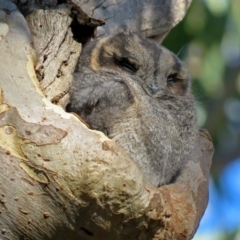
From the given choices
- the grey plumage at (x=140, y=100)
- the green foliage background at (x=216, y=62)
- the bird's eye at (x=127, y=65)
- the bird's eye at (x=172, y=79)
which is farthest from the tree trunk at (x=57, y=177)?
the green foliage background at (x=216, y=62)

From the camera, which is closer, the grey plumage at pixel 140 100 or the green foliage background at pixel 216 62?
the grey plumage at pixel 140 100

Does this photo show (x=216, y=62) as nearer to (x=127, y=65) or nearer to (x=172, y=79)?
(x=172, y=79)

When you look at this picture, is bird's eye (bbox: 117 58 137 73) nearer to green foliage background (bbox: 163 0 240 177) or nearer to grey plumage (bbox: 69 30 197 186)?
grey plumage (bbox: 69 30 197 186)

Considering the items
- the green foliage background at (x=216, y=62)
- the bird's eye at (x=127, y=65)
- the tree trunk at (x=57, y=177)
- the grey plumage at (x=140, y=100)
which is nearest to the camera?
the tree trunk at (x=57, y=177)

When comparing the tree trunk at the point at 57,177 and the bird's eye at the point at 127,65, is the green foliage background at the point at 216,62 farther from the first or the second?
the tree trunk at the point at 57,177

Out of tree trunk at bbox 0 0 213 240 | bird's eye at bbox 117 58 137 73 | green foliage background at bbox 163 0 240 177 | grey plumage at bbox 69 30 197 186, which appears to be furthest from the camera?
green foliage background at bbox 163 0 240 177

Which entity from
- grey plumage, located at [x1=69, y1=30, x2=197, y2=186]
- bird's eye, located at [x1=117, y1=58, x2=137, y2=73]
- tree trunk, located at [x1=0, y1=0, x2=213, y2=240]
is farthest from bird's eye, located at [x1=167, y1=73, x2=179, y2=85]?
tree trunk, located at [x1=0, y1=0, x2=213, y2=240]

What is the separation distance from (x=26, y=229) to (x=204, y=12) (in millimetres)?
4591

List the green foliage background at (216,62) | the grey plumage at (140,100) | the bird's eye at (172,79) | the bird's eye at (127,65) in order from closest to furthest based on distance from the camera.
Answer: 1. the grey plumage at (140,100)
2. the bird's eye at (127,65)
3. the bird's eye at (172,79)
4. the green foliage background at (216,62)

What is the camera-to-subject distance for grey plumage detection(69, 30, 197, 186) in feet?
12.5

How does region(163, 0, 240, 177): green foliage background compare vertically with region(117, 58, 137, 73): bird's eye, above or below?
below

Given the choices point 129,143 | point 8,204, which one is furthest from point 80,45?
point 8,204

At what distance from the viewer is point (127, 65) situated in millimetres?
4359

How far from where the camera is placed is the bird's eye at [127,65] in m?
4.35
